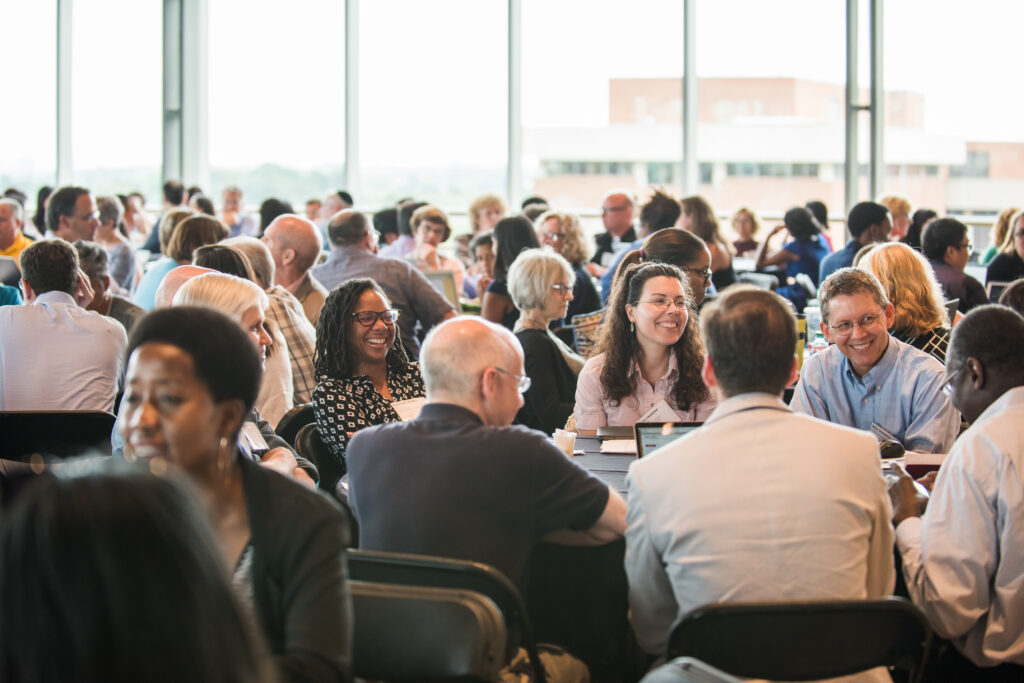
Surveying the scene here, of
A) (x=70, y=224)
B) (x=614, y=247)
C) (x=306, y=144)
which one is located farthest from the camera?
(x=306, y=144)

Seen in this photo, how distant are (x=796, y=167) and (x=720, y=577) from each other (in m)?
9.21

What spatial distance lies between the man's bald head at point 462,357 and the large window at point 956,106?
8473 millimetres

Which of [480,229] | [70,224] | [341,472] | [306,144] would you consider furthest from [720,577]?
[306,144]

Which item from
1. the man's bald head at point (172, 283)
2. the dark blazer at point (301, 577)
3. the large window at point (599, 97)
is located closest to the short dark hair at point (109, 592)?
the dark blazer at point (301, 577)

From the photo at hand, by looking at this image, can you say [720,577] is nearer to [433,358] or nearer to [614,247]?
[433,358]

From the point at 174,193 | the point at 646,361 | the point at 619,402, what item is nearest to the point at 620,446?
the point at 619,402

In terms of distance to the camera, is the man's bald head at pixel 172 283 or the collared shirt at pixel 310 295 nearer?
the man's bald head at pixel 172 283

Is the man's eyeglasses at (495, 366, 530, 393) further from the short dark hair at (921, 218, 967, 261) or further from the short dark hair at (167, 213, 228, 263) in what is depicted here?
the short dark hair at (921, 218, 967, 261)

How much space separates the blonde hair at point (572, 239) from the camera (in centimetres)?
634

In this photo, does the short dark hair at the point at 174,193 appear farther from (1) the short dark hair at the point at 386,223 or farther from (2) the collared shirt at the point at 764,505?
(2) the collared shirt at the point at 764,505

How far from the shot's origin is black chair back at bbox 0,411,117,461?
10.2 feet

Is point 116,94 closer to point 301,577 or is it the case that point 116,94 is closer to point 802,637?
point 301,577

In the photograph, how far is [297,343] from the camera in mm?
4207

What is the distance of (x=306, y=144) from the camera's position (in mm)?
11516
